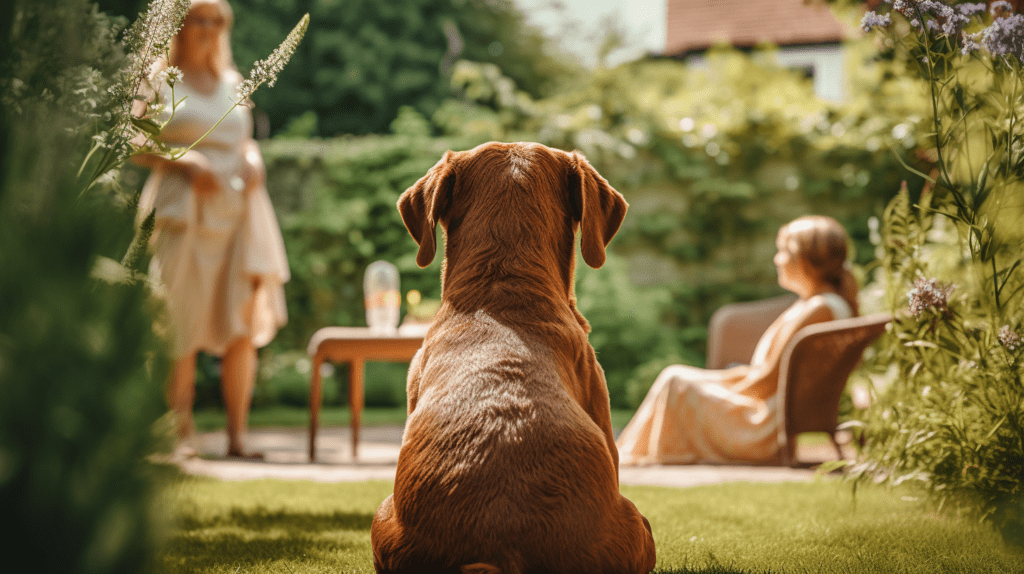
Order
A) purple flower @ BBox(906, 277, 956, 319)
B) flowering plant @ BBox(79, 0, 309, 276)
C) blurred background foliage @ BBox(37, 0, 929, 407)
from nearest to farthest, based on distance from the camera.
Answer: flowering plant @ BBox(79, 0, 309, 276) → purple flower @ BBox(906, 277, 956, 319) → blurred background foliage @ BBox(37, 0, 929, 407)

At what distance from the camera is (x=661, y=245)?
32.3ft

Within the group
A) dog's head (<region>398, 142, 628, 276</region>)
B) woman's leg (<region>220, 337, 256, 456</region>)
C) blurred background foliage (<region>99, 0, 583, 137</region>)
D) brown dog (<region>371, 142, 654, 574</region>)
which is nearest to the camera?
brown dog (<region>371, 142, 654, 574</region>)

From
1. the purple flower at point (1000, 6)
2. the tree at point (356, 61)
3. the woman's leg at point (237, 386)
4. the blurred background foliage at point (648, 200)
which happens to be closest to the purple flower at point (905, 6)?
the purple flower at point (1000, 6)

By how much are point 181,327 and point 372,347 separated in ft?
14.7

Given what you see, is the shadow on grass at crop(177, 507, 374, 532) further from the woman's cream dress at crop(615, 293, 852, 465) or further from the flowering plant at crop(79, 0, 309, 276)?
the woman's cream dress at crop(615, 293, 852, 465)

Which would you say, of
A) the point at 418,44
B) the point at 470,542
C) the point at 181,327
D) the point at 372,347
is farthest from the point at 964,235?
the point at 418,44

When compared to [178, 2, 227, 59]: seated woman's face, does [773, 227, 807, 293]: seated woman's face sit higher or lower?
lower

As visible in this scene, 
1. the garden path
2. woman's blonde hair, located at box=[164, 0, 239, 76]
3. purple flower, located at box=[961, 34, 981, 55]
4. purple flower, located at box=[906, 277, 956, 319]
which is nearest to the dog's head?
purple flower, located at box=[961, 34, 981, 55]

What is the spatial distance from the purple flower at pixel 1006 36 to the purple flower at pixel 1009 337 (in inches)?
33.1

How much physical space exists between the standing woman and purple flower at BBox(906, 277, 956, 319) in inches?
166

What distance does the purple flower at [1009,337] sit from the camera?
2598 millimetres

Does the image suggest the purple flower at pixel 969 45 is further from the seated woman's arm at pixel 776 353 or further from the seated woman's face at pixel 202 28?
the seated woman's face at pixel 202 28

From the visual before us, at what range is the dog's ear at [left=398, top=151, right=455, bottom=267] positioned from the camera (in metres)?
2.28

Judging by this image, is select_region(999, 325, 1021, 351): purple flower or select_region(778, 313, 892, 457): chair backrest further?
select_region(778, 313, 892, 457): chair backrest
